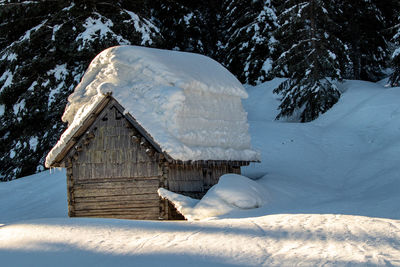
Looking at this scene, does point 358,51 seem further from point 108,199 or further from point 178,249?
point 178,249

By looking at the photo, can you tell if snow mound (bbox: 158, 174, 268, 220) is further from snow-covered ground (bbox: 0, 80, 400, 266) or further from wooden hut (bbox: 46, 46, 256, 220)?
wooden hut (bbox: 46, 46, 256, 220)

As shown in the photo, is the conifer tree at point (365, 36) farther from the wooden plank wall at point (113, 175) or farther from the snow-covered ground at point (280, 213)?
the wooden plank wall at point (113, 175)

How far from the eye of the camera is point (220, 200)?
1489cm

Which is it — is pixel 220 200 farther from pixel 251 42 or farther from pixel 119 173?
pixel 251 42

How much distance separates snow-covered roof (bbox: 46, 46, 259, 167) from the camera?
15906 millimetres

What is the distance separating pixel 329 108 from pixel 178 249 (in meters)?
21.2

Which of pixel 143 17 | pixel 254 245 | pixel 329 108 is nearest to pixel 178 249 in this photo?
pixel 254 245

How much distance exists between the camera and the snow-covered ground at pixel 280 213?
877cm

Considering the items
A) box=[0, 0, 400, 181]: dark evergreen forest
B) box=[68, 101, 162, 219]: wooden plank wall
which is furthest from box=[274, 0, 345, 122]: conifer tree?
box=[68, 101, 162, 219]: wooden plank wall

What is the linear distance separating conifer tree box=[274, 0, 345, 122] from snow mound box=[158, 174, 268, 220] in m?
13.8

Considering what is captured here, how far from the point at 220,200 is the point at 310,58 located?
51.8ft

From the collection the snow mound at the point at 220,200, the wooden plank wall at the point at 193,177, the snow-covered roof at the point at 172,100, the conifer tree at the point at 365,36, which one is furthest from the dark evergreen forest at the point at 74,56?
the snow mound at the point at 220,200

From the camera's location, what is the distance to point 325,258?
27.3 feet

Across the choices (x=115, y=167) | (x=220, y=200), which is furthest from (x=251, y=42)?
(x=220, y=200)
